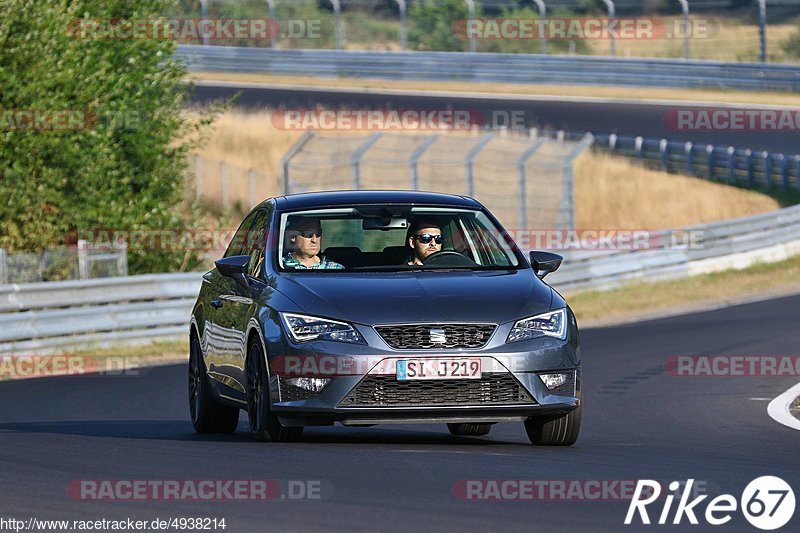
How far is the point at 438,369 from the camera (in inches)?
387

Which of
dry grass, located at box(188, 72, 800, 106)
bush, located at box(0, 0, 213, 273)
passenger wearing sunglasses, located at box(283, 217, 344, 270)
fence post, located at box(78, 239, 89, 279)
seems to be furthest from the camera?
dry grass, located at box(188, 72, 800, 106)

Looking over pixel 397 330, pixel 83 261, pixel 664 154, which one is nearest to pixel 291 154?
pixel 83 261

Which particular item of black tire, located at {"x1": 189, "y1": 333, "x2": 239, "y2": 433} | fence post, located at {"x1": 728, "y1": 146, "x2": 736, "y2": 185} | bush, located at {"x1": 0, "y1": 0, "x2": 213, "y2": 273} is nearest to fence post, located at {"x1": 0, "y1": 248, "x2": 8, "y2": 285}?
bush, located at {"x1": 0, "y1": 0, "x2": 213, "y2": 273}

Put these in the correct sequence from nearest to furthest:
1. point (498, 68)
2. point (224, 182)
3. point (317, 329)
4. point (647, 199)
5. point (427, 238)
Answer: point (317, 329)
point (427, 238)
point (224, 182)
point (647, 199)
point (498, 68)

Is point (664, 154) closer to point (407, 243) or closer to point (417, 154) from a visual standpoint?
point (417, 154)

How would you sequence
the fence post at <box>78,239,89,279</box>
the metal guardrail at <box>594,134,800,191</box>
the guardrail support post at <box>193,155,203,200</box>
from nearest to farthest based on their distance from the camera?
1. the fence post at <box>78,239,89,279</box>
2. the guardrail support post at <box>193,155,203,200</box>
3. the metal guardrail at <box>594,134,800,191</box>

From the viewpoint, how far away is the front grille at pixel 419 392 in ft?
32.2

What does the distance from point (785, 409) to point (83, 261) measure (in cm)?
1175

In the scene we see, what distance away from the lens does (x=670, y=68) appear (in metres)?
47.0

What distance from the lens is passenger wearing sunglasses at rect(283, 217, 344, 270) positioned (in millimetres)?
10938

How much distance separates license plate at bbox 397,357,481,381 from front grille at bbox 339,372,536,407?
34 mm

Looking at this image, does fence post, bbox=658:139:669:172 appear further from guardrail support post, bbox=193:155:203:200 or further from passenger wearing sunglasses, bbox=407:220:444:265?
passenger wearing sunglasses, bbox=407:220:444:265

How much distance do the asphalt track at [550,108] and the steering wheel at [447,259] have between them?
31.5 m

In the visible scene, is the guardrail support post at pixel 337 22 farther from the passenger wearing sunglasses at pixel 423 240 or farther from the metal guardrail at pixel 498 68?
the passenger wearing sunglasses at pixel 423 240
